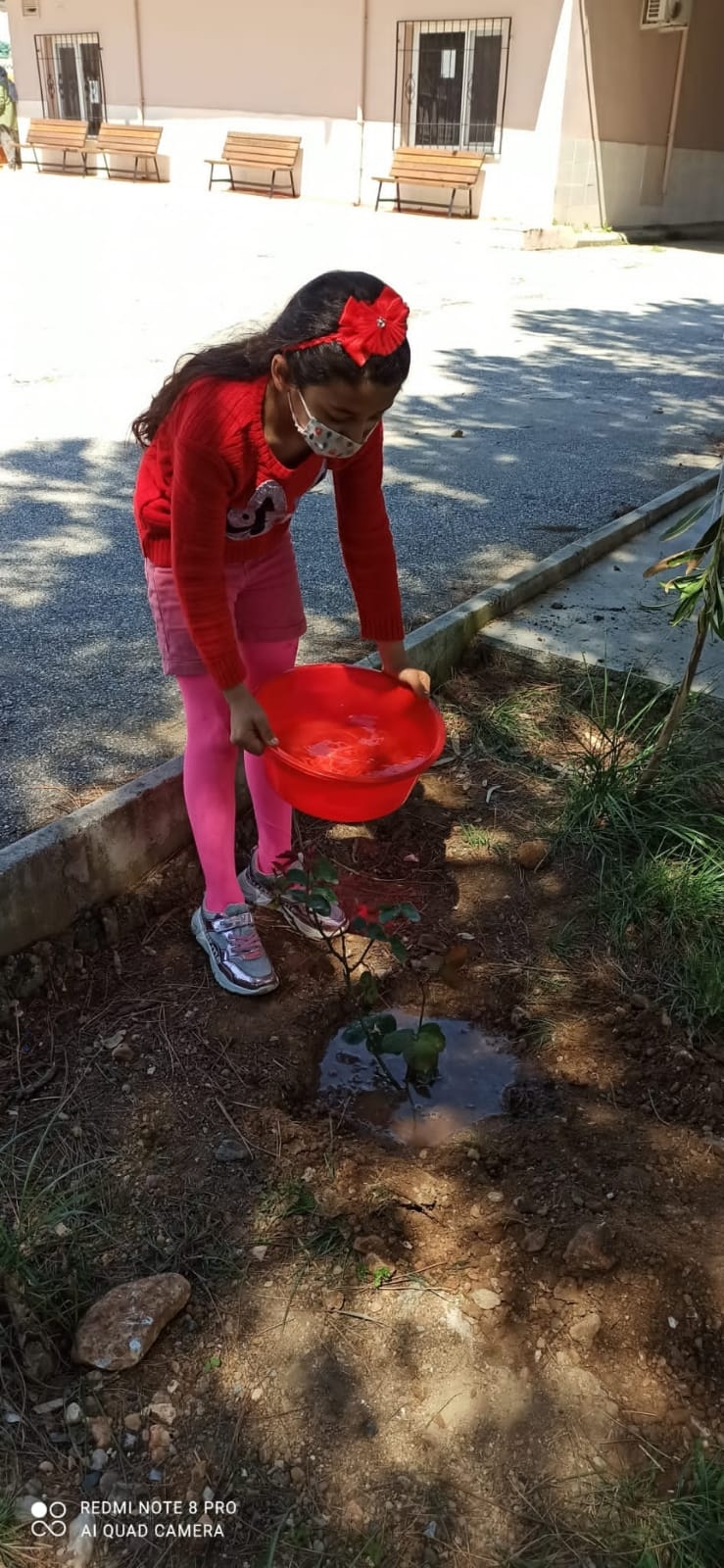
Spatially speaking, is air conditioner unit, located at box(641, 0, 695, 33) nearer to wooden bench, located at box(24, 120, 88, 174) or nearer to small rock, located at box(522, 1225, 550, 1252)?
wooden bench, located at box(24, 120, 88, 174)

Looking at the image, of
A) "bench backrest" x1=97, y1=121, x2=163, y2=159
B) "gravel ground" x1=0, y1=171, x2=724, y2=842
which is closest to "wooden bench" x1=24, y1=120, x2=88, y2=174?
"bench backrest" x1=97, y1=121, x2=163, y2=159

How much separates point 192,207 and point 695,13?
7.46 m

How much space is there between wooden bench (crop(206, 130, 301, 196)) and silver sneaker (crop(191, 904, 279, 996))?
1701 cm

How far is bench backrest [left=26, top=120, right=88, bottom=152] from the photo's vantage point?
1875cm

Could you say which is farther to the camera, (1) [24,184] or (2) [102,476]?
(1) [24,184]

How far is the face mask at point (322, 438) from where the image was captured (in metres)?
1.73

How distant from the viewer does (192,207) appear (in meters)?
15.6

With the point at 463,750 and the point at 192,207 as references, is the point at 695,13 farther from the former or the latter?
the point at 463,750

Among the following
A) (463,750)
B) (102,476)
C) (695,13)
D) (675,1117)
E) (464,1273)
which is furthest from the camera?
(695,13)

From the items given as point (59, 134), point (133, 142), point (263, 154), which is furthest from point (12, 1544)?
point (59, 134)

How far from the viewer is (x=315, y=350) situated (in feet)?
5.40

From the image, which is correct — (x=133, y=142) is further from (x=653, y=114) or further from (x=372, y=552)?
(x=372, y=552)

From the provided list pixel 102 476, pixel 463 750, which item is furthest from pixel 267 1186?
pixel 102 476

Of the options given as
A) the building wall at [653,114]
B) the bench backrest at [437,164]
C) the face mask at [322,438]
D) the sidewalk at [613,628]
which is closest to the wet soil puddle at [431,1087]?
the face mask at [322,438]
